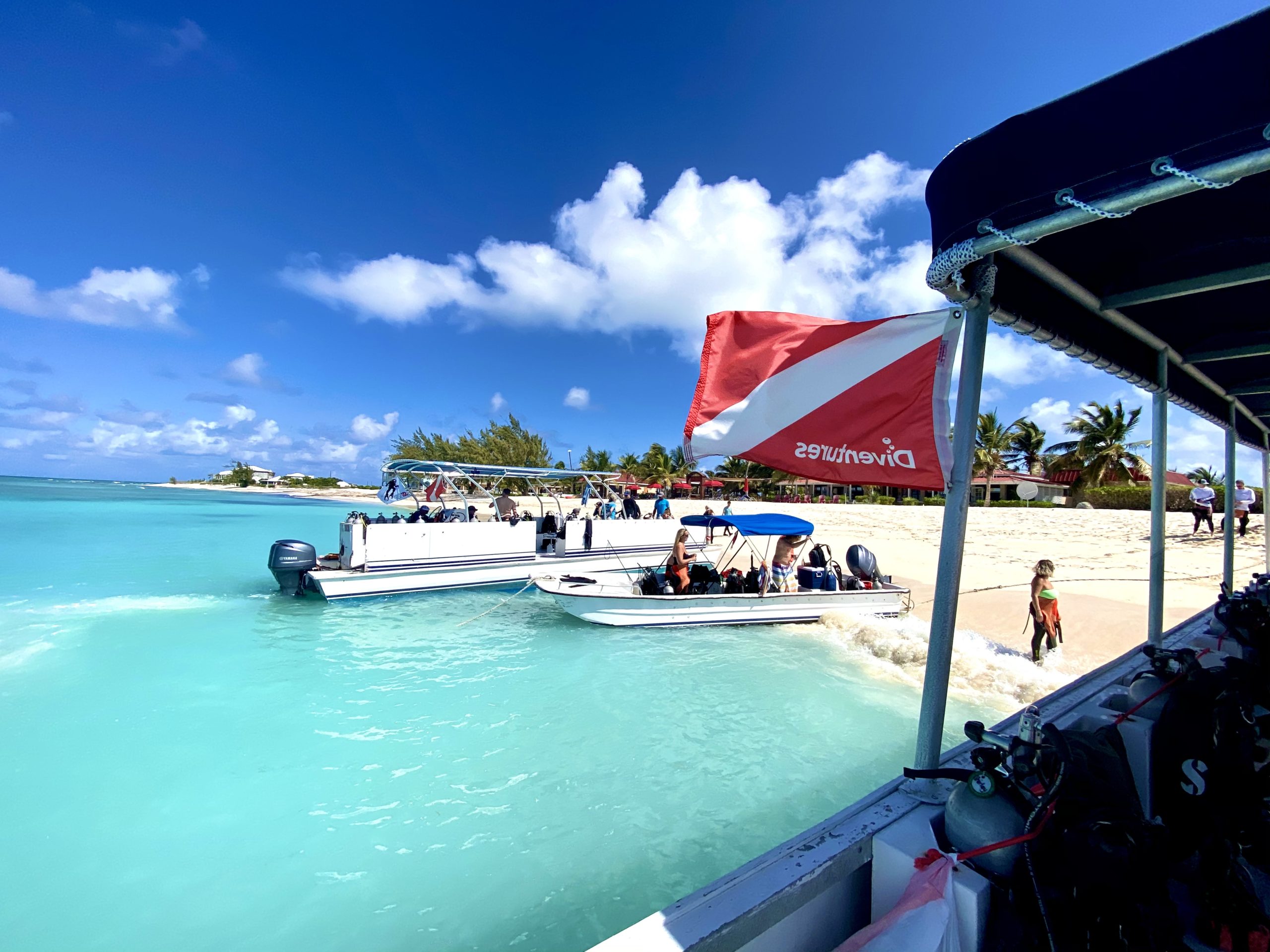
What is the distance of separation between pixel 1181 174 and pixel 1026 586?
14.4 meters

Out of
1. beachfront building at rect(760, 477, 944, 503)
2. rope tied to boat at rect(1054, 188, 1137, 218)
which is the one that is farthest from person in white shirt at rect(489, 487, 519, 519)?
beachfront building at rect(760, 477, 944, 503)

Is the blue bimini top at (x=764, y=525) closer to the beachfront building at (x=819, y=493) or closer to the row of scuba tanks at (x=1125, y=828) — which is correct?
the row of scuba tanks at (x=1125, y=828)

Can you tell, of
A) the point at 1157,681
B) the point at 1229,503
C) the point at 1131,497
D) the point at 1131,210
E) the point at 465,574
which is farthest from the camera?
the point at 1131,497

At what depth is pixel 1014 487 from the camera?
43.0 m

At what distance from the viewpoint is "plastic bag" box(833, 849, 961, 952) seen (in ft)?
5.54

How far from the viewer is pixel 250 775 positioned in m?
5.96

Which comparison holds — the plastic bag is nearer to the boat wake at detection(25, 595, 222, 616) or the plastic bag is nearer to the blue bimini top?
the blue bimini top

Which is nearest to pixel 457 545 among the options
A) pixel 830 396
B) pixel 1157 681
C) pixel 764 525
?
pixel 764 525

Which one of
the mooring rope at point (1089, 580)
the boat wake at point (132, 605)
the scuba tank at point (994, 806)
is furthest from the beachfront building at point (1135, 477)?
the boat wake at point (132, 605)

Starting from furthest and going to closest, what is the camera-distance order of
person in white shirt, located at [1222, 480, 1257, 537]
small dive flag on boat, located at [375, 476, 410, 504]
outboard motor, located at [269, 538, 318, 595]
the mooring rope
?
person in white shirt, located at [1222, 480, 1257, 537]
small dive flag on boat, located at [375, 476, 410, 504]
outboard motor, located at [269, 538, 318, 595]
the mooring rope

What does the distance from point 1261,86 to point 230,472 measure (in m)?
208

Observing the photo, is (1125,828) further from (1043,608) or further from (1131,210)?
(1043,608)

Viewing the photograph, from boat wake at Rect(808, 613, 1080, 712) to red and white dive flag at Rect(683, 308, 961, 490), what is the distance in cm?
594

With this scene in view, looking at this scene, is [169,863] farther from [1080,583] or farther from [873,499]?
[873,499]
